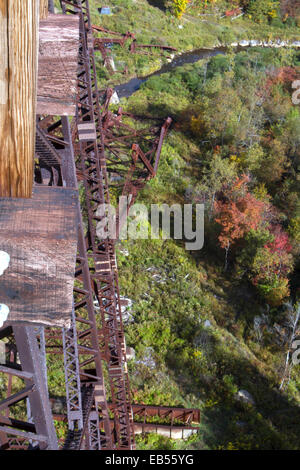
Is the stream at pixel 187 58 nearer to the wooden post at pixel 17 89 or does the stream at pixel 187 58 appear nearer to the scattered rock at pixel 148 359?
the scattered rock at pixel 148 359

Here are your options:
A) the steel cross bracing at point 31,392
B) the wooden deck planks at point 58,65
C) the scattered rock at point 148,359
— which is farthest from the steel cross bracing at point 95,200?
the scattered rock at point 148,359

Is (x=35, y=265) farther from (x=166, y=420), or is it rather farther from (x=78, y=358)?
(x=166, y=420)

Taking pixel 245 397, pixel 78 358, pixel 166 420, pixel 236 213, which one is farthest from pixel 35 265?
pixel 236 213

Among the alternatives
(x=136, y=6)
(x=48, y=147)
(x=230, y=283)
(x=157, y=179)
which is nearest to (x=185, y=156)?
(x=157, y=179)

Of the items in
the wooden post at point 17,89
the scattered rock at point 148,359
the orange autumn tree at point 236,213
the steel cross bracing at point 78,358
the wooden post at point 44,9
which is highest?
the wooden post at point 44,9

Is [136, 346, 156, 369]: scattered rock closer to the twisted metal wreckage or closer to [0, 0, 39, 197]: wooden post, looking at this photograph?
the twisted metal wreckage

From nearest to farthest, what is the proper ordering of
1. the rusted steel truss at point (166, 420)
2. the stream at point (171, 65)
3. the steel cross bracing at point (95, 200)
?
the steel cross bracing at point (95, 200), the rusted steel truss at point (166, 420), the stream at point (171, 65)
